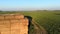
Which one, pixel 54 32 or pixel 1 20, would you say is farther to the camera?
pixel 54 32

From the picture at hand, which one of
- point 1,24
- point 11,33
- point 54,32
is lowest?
point 54,32

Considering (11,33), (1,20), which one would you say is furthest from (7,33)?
(1,20)

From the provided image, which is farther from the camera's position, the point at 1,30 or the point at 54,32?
the point at 54,32

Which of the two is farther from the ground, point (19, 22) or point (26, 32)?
point (19, 22)

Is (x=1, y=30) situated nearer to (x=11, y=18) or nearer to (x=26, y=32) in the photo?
(x=11, y=18)

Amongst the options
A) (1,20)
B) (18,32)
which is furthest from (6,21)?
(18,32)

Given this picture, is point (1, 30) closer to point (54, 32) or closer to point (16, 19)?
point (16, 19)
